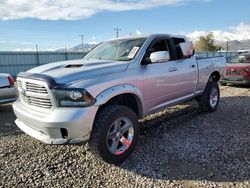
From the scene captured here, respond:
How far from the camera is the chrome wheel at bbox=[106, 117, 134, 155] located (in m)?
3.63

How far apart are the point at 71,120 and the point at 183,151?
194cm

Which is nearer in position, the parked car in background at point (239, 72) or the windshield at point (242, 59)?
the parked car in background at point (239, 72)

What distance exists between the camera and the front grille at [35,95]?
335 cm

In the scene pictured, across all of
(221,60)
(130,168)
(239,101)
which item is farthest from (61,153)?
(239,101)

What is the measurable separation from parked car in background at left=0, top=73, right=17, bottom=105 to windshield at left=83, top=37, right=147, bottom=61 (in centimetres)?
251

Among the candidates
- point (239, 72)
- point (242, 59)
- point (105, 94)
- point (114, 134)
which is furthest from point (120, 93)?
point (242, 59)

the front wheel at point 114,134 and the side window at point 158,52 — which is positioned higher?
the side window at point 158,52

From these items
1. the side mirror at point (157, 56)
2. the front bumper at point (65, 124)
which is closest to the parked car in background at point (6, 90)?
the front bumper at point (65, 124)

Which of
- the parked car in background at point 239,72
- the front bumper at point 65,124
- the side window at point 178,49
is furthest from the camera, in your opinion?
the parked car in background at point 239,72

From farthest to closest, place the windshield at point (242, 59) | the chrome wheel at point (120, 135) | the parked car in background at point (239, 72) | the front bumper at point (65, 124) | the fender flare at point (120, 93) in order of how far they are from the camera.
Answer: the windshield at point (242, 59) → the parked car in background at point (239, 72) → the chrome wheel at point (120, 135) → the fender flare at point (120, 93) → the front bumper at point (65, 124)

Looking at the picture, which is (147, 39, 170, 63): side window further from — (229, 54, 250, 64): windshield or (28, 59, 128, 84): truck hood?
(229, 54, 250, 64): windshield

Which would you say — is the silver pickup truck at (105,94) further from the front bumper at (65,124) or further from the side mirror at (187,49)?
the side mirror at (187,49)

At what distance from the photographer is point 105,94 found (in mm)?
3441

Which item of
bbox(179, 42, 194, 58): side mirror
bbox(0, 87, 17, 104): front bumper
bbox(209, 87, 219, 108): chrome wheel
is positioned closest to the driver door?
bbox(179, 42, 194, 58): side mirror
